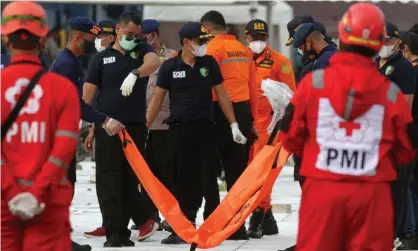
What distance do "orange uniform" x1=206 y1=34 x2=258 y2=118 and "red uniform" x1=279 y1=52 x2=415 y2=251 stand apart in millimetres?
5806

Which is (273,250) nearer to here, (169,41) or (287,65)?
(287,65)

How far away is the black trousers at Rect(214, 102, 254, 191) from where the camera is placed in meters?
13.1

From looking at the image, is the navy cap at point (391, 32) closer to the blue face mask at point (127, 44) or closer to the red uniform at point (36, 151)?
the blue face mask at point (127, 44)

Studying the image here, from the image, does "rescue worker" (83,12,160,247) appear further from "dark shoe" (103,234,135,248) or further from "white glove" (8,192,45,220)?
"white glove" (8,192,45,220)

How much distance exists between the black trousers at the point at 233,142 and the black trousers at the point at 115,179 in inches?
31.5

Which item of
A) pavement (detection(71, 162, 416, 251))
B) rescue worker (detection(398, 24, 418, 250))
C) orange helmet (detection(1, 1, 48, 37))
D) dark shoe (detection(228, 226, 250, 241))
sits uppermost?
orange helmet (detection(1, 1, 48, 37))

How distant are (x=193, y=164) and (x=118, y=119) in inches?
32.6

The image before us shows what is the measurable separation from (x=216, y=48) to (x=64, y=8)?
21.9 metres

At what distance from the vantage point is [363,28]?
7488 mm

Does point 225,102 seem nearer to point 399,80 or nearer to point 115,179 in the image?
point 115,179

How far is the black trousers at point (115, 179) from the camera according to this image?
12.4 m

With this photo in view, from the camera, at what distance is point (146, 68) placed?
12.5 m

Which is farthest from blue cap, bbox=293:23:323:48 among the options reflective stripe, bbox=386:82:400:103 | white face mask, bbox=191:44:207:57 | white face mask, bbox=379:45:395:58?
reflective stripe, bbox=386:82:400:103

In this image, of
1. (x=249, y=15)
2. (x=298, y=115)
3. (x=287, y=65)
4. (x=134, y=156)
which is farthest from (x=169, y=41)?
(x=298, y=115)
